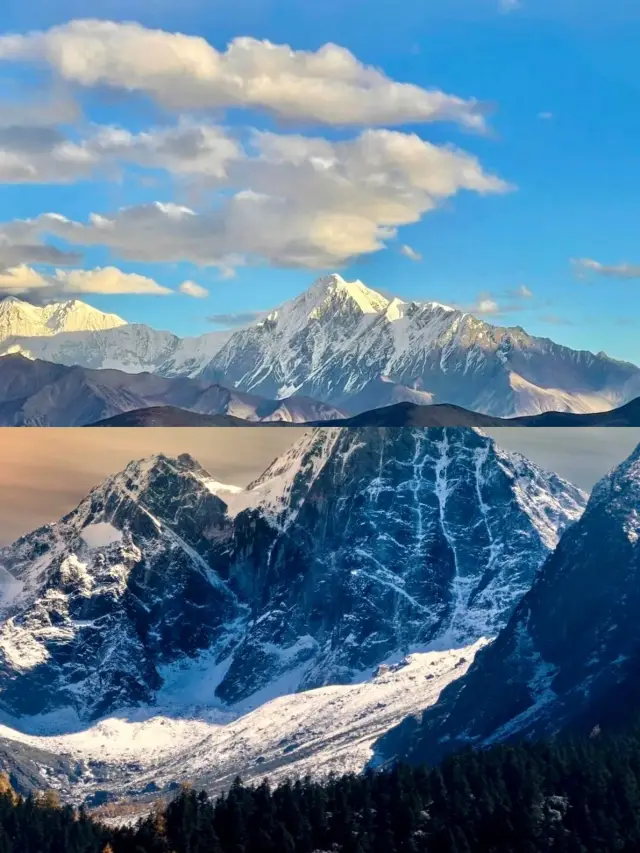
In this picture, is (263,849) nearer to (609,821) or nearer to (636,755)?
(609,821)

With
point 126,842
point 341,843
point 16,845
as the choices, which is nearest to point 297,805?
point 341,843

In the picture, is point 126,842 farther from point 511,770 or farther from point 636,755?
point 636,755

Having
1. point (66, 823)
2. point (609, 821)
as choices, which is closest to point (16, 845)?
point (66, 823)

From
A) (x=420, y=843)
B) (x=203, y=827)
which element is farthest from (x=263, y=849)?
(x=420, y=843)

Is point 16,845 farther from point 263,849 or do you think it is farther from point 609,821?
point 609,821

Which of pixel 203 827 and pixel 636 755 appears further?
pixel 636 755

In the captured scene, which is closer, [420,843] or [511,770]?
[420,843]
